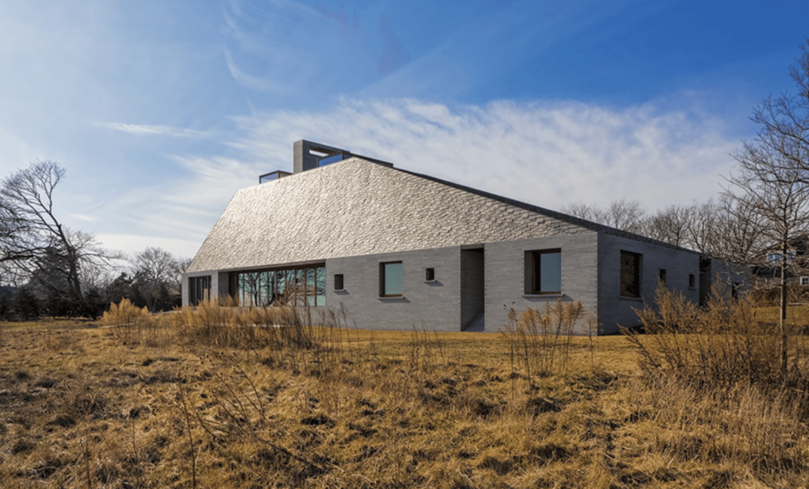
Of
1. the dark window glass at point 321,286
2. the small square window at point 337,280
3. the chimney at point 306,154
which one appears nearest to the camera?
the small square window at point 337,280

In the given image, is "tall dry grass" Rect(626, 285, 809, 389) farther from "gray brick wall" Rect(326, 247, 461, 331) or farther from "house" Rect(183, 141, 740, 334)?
"gray brick wall" Rect(326, 247, 461, 331)

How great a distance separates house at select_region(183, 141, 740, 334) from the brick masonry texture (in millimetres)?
51

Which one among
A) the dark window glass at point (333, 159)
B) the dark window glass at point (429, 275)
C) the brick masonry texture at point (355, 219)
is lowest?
the dark window glass at point (429, 275)

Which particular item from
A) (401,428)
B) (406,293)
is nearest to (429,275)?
(406,293)

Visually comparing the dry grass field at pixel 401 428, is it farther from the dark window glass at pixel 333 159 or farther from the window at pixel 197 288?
the dark window glass at pixel 333 159

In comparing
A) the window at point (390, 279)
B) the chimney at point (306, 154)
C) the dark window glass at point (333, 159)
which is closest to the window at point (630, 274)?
the window at point (390, 279)

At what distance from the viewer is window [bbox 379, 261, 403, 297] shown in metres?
18.2

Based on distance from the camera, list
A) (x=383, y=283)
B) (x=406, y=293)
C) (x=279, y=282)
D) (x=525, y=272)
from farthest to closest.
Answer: (x=279, y=282) → (x=383, y=283) → (x=406, y=293) → (x=525, y=272)

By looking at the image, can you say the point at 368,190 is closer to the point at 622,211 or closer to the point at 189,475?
the point at 189,475

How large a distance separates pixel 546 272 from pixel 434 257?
3.69 meters

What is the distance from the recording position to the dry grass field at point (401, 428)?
12.8 ft

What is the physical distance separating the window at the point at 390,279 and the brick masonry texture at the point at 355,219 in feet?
1.97

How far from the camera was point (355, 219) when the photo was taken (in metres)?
20.6

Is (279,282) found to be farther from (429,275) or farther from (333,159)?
(429,275)
